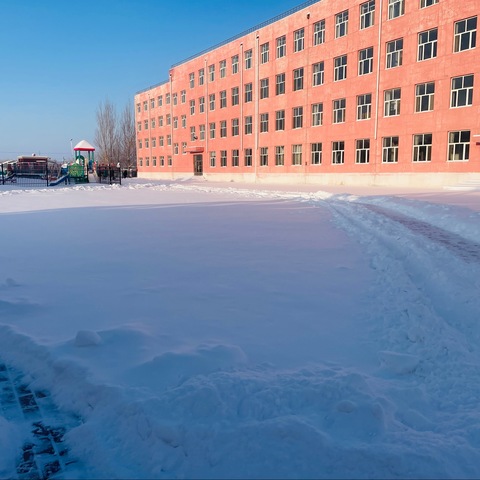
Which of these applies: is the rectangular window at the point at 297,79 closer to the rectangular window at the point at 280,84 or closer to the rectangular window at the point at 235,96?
the rectangular window at the point at 280,84

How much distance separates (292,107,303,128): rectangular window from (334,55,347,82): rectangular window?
15.0 feet

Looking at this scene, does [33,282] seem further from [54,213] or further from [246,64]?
[246,64]

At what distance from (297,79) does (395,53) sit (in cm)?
1010

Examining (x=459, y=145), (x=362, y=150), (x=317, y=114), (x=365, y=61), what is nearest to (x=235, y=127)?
(x=317, y=114)

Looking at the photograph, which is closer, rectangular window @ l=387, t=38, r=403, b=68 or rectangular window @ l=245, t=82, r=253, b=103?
rectangular window @ l=387, t=38, r=403, b=68

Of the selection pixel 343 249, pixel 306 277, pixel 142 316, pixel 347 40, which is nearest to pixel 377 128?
pixel 347 40

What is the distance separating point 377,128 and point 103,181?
77.0 feet

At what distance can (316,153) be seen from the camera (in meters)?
37.1

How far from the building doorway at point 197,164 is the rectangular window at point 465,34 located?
31364 mm

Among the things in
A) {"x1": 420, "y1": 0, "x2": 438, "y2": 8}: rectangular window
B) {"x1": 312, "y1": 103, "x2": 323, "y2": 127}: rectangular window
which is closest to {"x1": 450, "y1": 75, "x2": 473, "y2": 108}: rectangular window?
{"x1": 420, "y1": 0, "x2": 438, "y2": 8}: rectangular window

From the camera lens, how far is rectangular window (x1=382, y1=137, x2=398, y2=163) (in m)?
30.7

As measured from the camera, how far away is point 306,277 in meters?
5.73

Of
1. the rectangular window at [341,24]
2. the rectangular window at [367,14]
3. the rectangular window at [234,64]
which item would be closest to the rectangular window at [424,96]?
the rectangular window at [367,14]

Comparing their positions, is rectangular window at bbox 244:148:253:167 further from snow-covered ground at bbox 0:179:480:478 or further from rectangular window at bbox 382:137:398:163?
snow-covered ground at bbox 0:179:480:478
